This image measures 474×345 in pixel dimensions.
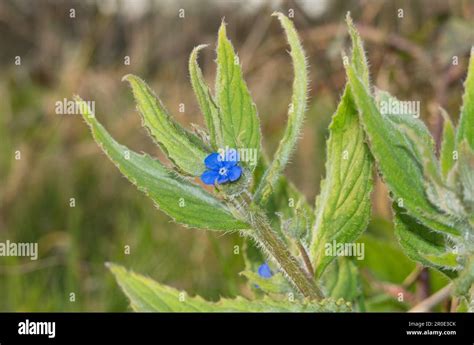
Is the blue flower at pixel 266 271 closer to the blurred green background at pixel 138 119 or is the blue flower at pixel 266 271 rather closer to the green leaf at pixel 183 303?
the green leaf at pixel 183 303

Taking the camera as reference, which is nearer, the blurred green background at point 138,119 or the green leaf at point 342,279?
the green leaf at point 342,279

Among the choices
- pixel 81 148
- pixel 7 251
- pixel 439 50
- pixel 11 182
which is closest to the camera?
pixel 439 50

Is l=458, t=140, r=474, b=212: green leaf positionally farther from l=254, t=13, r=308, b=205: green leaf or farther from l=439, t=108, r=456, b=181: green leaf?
l=254, t=13, r=308, b=205: green leaf

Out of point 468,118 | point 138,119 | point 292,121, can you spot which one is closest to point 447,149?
point 468,118

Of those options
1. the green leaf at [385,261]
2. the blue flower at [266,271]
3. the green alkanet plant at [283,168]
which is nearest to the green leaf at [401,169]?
the green alkanet plant at [283,168]

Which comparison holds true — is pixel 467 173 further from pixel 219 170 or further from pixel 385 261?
pixel 385 261
